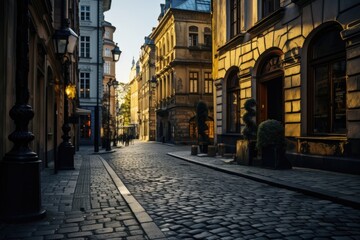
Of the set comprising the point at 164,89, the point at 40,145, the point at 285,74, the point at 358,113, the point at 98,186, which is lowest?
the point at 98,186

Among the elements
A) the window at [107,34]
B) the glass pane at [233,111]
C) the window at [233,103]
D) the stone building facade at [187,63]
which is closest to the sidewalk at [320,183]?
the window at [233,103]

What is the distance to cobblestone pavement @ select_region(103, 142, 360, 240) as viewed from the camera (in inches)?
174

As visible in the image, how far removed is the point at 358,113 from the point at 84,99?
32302mm

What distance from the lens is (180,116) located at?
36.3m

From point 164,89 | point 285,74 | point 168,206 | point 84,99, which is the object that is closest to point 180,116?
point 164,89

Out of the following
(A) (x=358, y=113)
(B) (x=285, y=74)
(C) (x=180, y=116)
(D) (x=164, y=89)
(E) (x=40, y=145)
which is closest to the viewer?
(A) (x=358, y=113)

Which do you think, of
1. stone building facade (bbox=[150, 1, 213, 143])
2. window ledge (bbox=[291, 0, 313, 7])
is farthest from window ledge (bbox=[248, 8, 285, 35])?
stone building facade (bbox=[150, 1, 213, 143])

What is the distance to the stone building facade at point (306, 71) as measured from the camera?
9.75m

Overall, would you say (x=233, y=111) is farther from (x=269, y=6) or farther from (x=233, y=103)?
(x=269, y=6)

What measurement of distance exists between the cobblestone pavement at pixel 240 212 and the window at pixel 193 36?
2996cm

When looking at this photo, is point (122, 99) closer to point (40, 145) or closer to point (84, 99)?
point (84, 99)

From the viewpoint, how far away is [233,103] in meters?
18.8

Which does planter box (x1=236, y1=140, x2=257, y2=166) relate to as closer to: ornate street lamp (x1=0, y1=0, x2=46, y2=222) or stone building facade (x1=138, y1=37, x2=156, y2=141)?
ornate street lamp (x1=0, y1=0, x2=46, y2=222)

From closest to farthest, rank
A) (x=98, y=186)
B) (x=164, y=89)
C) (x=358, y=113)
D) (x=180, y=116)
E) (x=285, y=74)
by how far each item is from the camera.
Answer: (x=98, y=186)
(x=358, y=113)
(x=285, y=74)
(x=180, y=116)
(x=164, y=89)
